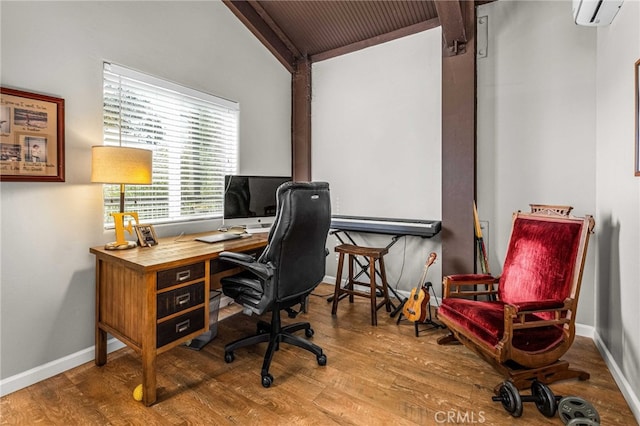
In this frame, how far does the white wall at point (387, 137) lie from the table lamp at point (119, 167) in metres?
2.23

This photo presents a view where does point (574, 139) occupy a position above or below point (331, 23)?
below

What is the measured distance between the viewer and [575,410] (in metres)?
1.65

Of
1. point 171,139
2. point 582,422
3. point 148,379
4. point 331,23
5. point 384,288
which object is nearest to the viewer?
point 582,422

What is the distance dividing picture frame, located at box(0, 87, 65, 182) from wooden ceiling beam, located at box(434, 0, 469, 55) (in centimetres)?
273

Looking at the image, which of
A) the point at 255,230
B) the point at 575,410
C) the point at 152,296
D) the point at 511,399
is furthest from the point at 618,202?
the point at 152,296

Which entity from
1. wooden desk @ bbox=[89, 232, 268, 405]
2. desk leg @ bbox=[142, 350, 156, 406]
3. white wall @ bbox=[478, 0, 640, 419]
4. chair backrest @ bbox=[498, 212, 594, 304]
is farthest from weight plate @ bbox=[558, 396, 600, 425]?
desk leg @ bbox=[142, 350, 156, 406]

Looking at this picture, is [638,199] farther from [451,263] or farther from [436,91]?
[436,91]

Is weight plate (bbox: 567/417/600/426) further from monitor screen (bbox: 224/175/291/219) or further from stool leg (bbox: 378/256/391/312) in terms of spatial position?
monitor screen (bbox: 224/175/291/219)

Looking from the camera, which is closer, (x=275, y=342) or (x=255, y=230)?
(x=275, y=342)

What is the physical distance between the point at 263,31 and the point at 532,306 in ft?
11.6

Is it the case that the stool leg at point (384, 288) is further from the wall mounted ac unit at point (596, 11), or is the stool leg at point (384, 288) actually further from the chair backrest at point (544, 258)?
the wall mounted ac unit at point (596, 11)

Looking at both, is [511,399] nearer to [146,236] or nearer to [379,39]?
[146,236]

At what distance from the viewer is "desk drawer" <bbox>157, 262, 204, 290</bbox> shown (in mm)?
1870

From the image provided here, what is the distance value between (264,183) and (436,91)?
191 centimetres
